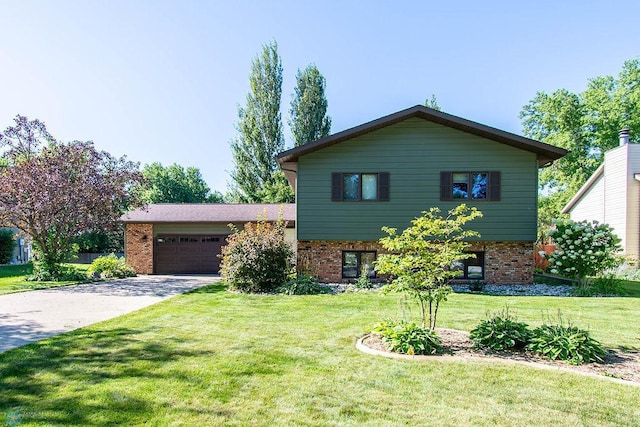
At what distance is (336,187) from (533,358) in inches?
371

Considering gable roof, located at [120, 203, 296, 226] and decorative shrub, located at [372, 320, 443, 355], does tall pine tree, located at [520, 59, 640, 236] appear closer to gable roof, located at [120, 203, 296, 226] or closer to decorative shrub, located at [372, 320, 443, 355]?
gable roof, located at [120, 203, 296, 226]

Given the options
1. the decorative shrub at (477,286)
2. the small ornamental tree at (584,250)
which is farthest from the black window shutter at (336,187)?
the small ornamental tree at (584,250)

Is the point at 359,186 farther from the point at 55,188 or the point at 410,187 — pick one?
the point at 55,188

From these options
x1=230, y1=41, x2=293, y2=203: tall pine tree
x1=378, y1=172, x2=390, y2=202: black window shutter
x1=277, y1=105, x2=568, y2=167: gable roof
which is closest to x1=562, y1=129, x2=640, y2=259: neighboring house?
x1=277, y1=105, x2=568, y2=167: gable roof

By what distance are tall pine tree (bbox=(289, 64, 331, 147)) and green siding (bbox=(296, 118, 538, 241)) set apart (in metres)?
19.5

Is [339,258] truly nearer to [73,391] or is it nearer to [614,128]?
[73,391]

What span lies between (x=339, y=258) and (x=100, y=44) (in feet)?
34.7

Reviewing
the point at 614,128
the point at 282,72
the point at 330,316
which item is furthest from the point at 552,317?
the point at 282,72

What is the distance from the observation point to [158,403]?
150 inches

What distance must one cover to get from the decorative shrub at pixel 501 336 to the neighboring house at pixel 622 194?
15097 mm

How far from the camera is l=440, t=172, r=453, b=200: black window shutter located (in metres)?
13.5

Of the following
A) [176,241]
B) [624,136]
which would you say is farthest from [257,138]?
[624,136]

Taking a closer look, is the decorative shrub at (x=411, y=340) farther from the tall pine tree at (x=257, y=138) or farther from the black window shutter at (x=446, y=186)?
the tall pine tree at (x=257, y=138)

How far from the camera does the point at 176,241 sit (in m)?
18.8
